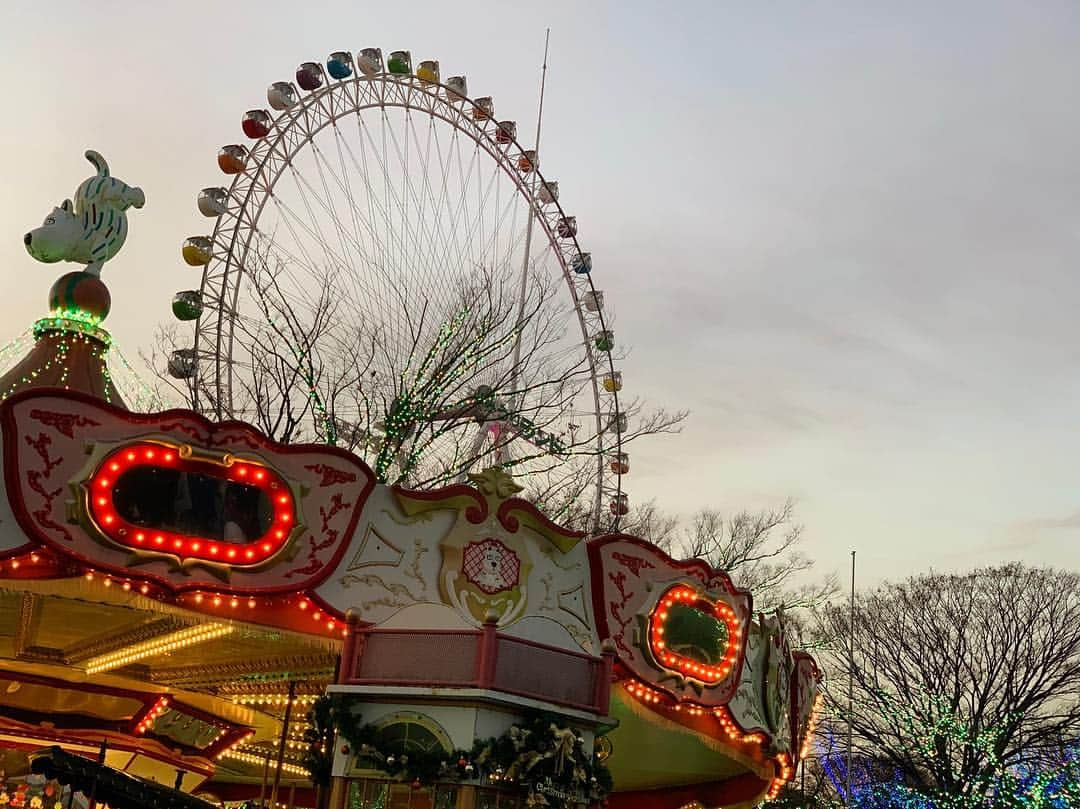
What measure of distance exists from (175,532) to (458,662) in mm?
3243

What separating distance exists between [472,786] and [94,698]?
26.1 ft

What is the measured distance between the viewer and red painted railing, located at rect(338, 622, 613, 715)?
11.8 m

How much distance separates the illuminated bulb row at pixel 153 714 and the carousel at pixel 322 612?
0.09 ft

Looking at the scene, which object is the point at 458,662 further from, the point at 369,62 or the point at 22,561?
the point at 369,62

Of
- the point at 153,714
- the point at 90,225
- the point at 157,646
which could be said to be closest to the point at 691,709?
the point at 157,646

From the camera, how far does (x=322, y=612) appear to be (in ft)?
40.9

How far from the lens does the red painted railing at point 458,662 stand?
11797 mm

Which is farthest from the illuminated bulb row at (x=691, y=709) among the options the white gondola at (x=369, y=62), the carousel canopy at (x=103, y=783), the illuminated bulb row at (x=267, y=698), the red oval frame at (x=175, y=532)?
the white gondola at (x=369, y=62)

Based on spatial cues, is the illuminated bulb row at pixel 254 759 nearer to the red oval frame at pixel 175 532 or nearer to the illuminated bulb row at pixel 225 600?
the illuminated bulb row at pixel 225 600

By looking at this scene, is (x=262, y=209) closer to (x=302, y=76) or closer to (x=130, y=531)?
(x=302, y=76)

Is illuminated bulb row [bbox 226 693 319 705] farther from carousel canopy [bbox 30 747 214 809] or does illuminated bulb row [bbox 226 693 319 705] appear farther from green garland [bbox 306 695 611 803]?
carousel canopy [bbox 30 747 214 809]

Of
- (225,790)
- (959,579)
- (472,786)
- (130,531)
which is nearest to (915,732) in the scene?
(959,579)

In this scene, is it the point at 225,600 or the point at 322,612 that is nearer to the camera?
the point at 225,600

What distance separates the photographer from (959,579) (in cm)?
3019
